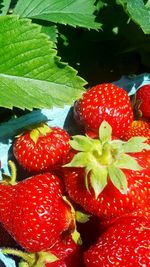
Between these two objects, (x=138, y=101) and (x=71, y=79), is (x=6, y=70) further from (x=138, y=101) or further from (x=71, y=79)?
(x=138, y=101)

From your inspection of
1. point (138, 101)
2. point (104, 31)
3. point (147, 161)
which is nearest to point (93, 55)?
point (104, 31)

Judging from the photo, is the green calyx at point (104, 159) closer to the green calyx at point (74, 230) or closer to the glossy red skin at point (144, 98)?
the green calyx at point (74, 230)

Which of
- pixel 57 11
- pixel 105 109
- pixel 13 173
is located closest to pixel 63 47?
pixel 57 11

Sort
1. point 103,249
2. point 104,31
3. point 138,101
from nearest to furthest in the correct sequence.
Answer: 1. point 103,249
2. point 138,101
3. point 104,31

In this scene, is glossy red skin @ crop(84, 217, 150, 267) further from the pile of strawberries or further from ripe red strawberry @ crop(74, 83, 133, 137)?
ripe red strawberry @ crop(74, 83, 133, 137)

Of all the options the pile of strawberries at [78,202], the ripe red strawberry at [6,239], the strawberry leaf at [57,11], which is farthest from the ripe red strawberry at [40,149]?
the strawberry leaf at [57,11]

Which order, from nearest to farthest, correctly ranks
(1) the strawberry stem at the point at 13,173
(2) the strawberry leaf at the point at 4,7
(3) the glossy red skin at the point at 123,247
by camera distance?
(3) the glossy red skin at the point at 123,247
(1) the strawberry stem at the point at 13,173
(2) the strawberry leaf at the point at 4,7

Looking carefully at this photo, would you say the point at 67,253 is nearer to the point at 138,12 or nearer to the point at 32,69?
the point at 32,69
